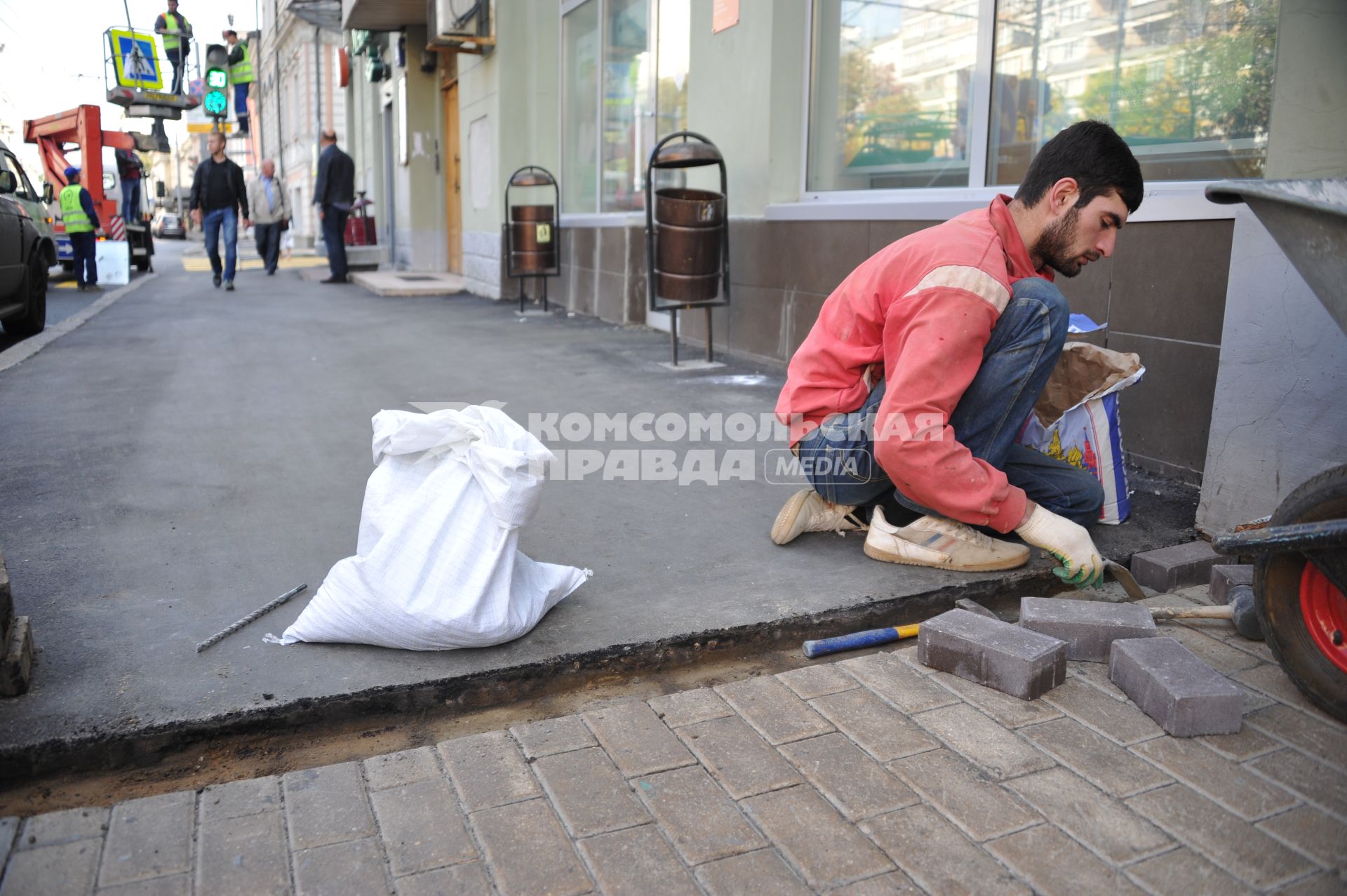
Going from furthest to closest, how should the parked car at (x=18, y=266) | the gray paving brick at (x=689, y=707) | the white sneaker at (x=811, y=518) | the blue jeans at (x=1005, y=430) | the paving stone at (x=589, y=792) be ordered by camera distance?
the parked car at (x=18, y=266) < the white sneaker at (x=811, y=518) < the blue jeans at (x=1005, y=430) < the gray paving brick at (x=689, y=707) < the paving stone at (x=589, y=792)

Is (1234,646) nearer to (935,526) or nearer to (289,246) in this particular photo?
(935,526)

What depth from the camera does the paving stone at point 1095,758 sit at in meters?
1.94

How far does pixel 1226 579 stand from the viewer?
9.20ft

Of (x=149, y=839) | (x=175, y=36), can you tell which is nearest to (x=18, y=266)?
(x=149, y=839)

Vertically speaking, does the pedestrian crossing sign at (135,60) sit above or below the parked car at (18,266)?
above

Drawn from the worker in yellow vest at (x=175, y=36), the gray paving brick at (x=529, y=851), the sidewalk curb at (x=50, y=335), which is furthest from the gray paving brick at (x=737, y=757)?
the worker in yellow vest at (x=175, y=36)

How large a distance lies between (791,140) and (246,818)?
5.57 meters

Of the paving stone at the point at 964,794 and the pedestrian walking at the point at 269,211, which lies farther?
the pedestrian walking at the point at 269,211

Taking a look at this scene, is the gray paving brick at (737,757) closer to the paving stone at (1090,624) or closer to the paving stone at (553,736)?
the paving stone at (553,736)

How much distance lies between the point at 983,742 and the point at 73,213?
586 inches

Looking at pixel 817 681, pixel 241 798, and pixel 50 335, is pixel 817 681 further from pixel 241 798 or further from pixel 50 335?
pixel 50 335

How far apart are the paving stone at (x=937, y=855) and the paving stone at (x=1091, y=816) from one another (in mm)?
189

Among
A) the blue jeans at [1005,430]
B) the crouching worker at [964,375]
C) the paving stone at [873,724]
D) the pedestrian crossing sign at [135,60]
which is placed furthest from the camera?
the pedestrian crossing sign at [135,60]

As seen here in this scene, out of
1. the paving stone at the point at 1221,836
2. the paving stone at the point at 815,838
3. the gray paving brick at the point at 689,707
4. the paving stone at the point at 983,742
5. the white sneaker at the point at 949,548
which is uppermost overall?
the white sneaker at the point at 949,548
